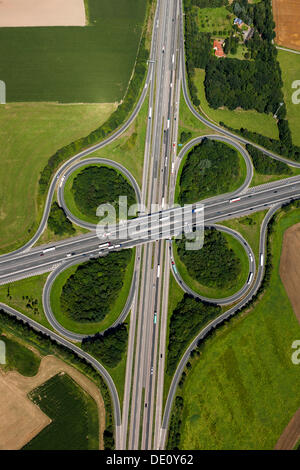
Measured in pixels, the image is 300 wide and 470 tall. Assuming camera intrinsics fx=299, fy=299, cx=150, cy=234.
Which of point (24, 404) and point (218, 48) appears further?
point (218, 48)

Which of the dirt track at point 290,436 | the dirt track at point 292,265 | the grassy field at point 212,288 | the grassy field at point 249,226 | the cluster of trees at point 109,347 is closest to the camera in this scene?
the dirt track at point 290,436

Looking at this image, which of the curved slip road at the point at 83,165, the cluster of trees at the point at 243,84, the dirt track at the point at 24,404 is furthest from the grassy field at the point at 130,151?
the dirt track at the point at 24,404

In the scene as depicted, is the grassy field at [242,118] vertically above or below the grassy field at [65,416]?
above

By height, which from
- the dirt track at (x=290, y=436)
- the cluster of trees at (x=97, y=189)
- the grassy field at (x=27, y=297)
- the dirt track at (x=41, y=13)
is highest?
the dirt track at (x=41, y=13)

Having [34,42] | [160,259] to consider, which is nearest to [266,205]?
[160,259]

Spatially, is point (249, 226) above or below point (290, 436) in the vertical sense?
above

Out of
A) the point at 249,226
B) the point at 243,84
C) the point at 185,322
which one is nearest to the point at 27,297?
the point at 185,322

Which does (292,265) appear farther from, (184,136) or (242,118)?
(242,118)

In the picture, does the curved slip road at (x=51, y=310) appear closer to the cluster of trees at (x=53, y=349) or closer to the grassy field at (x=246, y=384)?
the cluster of trees at (x=53, y=349)

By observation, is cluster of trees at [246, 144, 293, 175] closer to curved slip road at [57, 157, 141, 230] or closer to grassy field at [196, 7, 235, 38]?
curved slip road at [57, 157, 141, 230]
